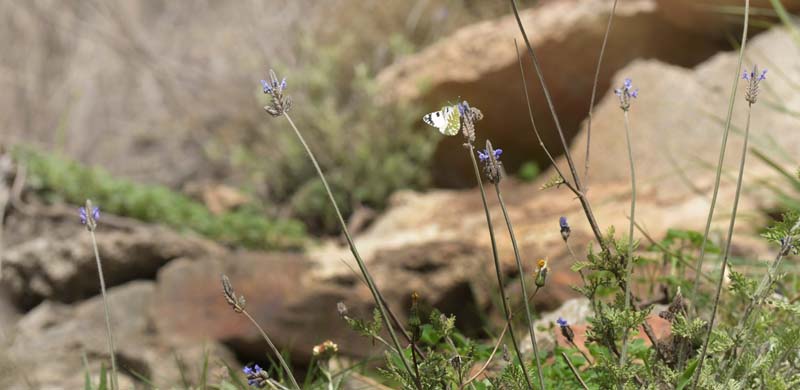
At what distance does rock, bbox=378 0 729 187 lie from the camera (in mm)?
6102

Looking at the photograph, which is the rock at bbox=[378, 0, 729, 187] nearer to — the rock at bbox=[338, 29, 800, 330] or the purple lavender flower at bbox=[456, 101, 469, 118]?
the rock at bbox=[338, 29, 800, 330]

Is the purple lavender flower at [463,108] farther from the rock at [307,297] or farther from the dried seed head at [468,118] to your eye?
the rock at [307,297]

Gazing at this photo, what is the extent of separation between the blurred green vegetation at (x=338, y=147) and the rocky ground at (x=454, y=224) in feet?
0.88

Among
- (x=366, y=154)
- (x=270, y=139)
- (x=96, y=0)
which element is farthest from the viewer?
(x=96, y=0)

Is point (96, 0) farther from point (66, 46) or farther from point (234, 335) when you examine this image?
point (234, 335)

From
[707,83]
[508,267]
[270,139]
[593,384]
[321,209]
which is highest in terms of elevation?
[270,139]

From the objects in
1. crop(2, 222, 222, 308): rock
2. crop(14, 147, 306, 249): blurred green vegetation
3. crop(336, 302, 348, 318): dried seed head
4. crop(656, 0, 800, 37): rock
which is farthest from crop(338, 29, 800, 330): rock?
crop(336, 302, 348, 318): dried seed head

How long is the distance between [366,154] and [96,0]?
4.83 m

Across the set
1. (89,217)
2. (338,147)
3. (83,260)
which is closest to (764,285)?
(89,217)

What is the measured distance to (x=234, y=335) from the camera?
477 centimetres

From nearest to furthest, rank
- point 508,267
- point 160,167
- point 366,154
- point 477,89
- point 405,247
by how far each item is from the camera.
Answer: point 508,267 → point 405,247 → point 477,89 → point 366,154 → point 160,167

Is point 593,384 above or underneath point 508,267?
underneath

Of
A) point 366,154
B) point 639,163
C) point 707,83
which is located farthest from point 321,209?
point 707,83

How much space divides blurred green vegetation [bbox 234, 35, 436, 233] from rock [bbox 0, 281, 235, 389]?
2056mm
